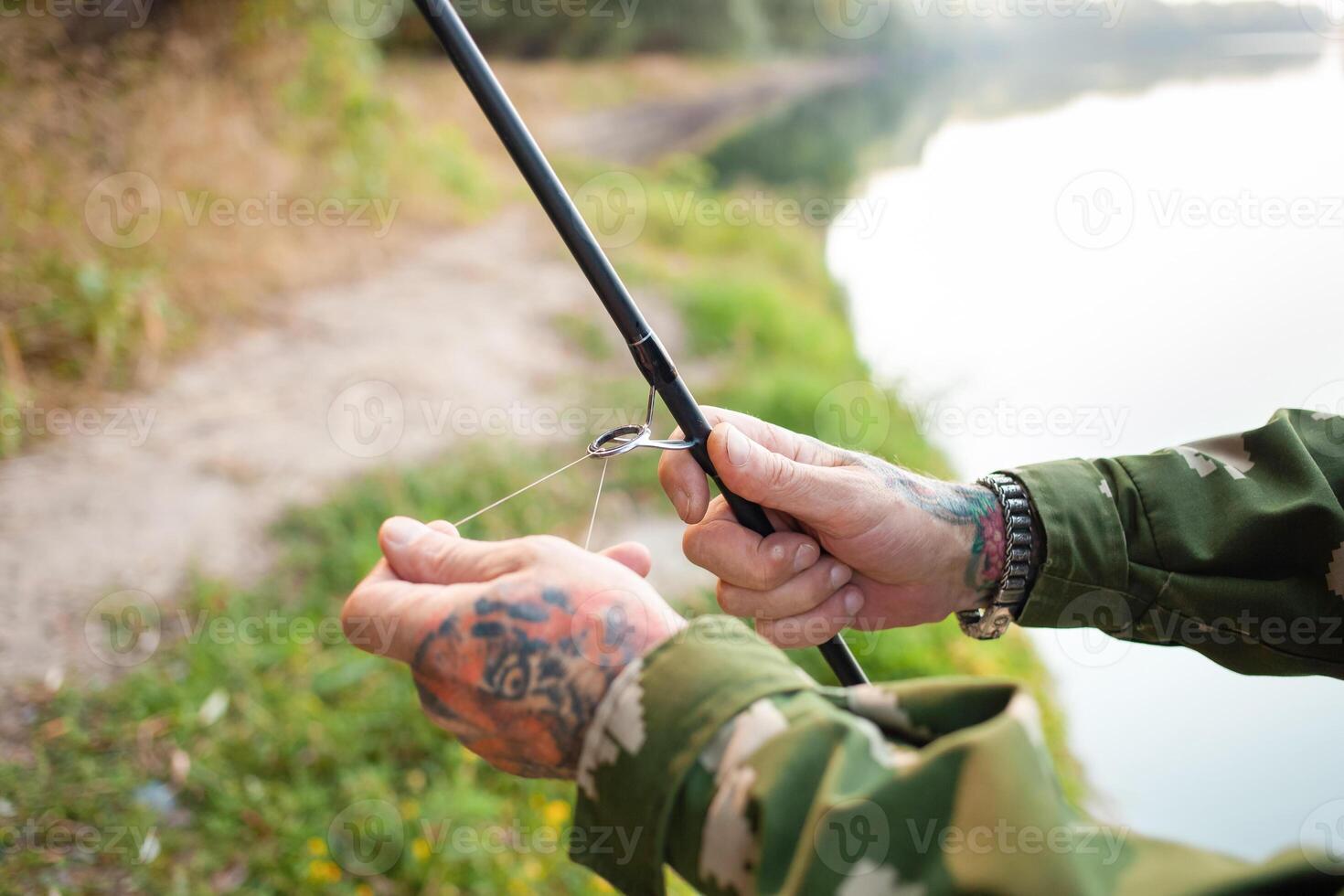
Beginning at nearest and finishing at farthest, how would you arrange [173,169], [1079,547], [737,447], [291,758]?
1. [737,447]
2. [1079,547]
3. [291,758]
4. [173,169]

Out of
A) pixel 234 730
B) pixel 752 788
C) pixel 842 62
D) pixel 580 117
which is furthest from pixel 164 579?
pixel 842 62

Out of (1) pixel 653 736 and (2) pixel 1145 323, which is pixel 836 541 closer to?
(1) pixel 653 736

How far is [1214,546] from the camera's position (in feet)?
5.79

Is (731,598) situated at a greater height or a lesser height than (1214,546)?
lesser

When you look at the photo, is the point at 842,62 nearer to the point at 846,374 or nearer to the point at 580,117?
the point at 580,117

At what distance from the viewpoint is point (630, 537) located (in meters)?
4.71

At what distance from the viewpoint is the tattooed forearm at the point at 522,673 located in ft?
4.07

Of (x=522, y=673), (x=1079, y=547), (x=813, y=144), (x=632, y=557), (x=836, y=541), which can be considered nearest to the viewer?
(x=522, y=673)

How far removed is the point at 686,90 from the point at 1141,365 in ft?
57.3

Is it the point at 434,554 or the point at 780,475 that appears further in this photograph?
the point at 780,475

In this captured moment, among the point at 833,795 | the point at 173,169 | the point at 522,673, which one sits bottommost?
the point at 173,169

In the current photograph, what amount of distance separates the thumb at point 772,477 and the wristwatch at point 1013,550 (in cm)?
40

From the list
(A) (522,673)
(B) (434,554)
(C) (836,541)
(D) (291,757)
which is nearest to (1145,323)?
(C) (836,541)

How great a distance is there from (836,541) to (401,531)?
0.95m
